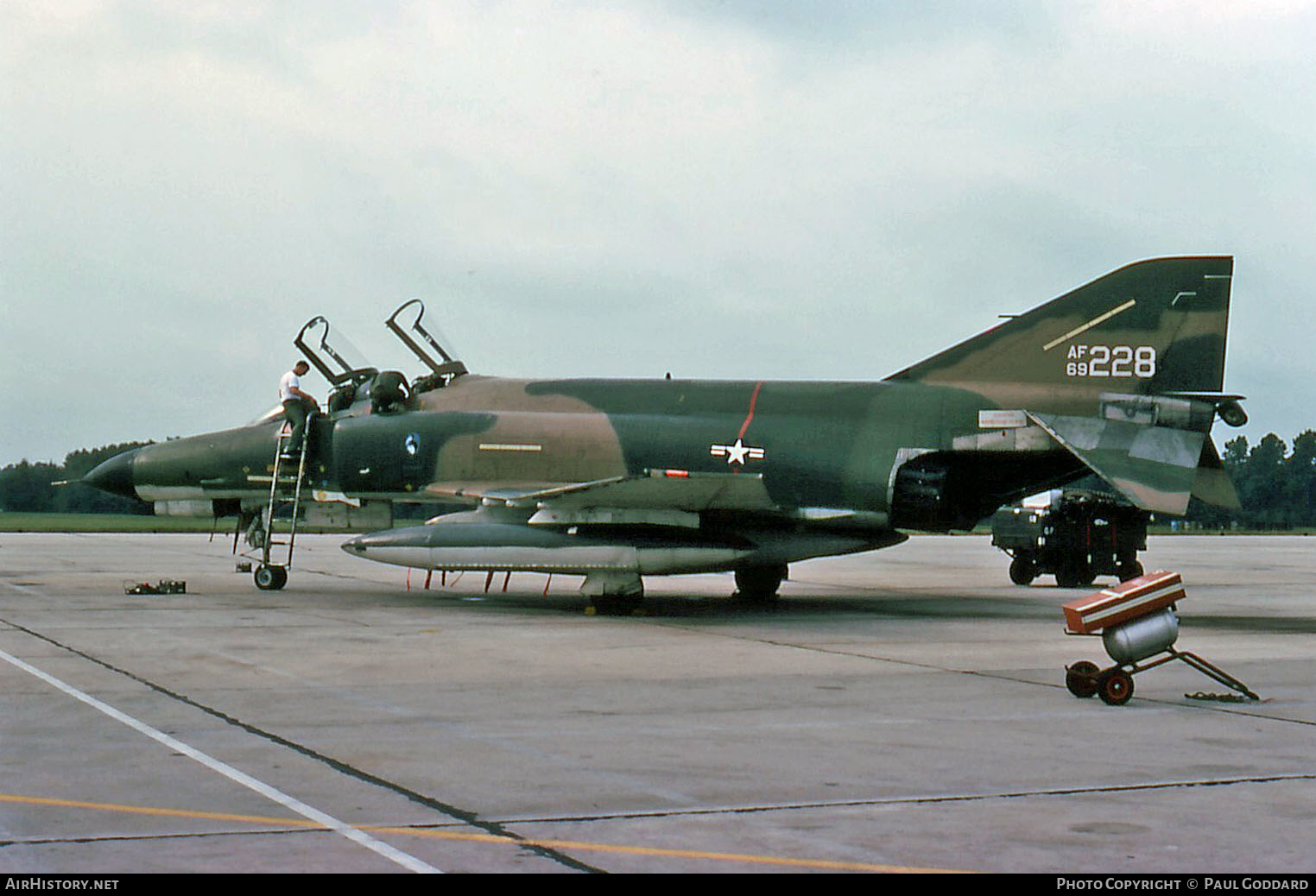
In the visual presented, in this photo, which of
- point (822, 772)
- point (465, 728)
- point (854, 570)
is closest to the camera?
point (822, 772)

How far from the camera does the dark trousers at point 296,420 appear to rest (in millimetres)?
20016

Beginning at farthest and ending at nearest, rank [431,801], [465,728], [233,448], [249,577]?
[249,577] → [233,448] → [465,728] → [431,801]

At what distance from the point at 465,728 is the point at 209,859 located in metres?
3.28

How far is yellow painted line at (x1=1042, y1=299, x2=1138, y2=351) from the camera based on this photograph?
17.3 meters

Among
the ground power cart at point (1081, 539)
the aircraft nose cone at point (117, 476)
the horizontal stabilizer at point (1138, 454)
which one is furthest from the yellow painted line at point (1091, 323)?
the aircraft nose cone at point (117, 476)

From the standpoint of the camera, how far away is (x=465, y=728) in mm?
8586

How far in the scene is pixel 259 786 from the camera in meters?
6.75

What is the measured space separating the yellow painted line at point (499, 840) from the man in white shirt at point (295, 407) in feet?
45.4

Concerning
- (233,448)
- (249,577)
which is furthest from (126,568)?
(233,448)

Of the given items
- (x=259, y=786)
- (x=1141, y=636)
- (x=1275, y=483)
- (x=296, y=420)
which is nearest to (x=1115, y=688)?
(x=1141, y=636)

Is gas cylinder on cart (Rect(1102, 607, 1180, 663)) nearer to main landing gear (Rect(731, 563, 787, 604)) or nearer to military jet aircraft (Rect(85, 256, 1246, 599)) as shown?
military jet aircraft (Rect(85, 256, 1246, 599))

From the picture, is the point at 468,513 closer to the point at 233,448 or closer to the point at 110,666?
the point at 233,448

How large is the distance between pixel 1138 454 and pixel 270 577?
1209 cm

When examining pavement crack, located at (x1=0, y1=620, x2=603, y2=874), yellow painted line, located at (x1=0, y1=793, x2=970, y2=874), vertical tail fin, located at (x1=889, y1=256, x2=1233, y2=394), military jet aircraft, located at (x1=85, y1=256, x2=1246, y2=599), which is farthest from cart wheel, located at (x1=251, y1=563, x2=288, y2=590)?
yellow painted line, located at (x1=0, y1=793, x2=970, y2=874)
